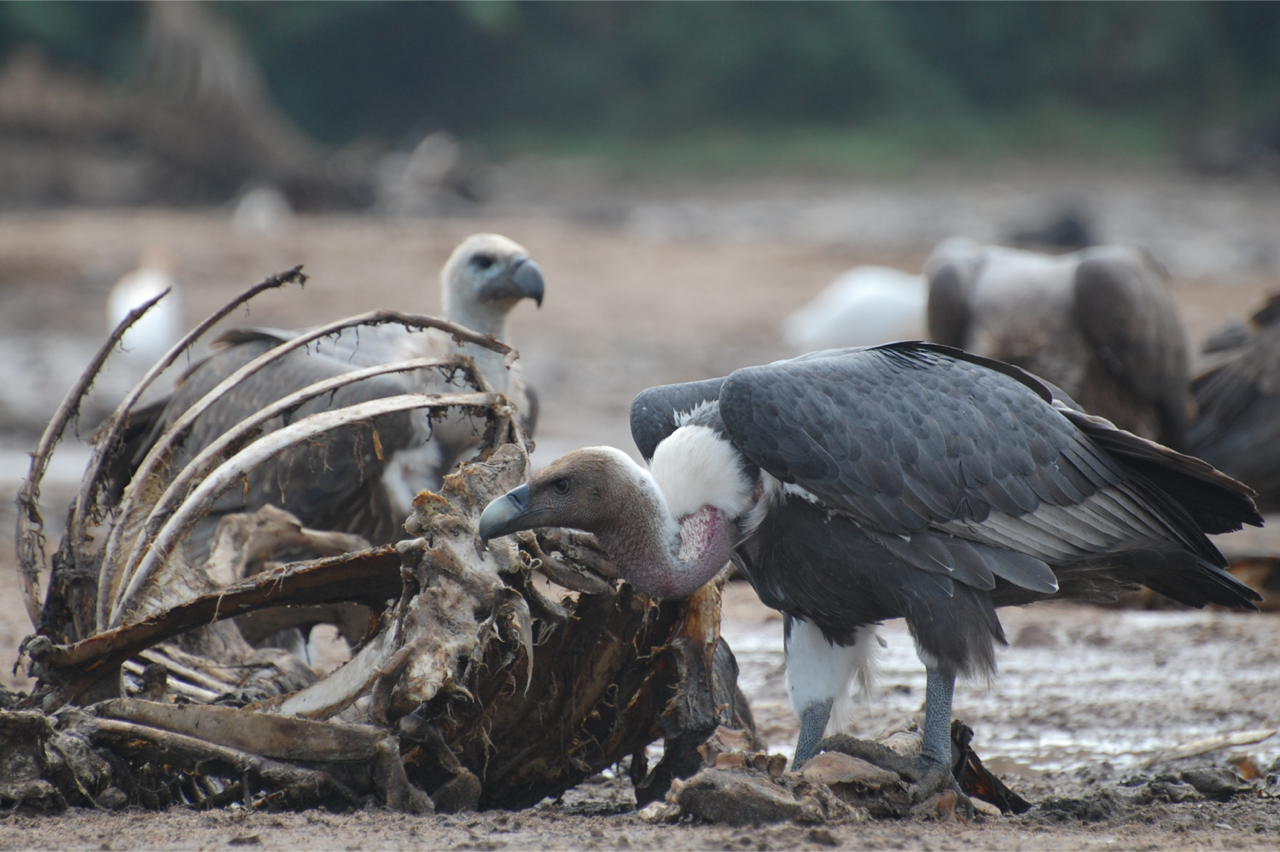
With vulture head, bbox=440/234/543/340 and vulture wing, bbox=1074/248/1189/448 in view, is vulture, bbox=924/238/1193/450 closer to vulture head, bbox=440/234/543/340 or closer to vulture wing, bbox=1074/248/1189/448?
vulture wing, bbox=1074/248/1189/448

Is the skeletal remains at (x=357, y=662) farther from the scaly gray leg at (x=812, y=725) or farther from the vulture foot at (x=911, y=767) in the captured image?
the vulture foot at (x=911, y=767)

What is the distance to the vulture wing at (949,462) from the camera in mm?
3182

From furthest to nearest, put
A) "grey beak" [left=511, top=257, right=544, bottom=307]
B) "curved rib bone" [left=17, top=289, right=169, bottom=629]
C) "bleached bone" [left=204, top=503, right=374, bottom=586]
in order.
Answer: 1. "grey beak" [left=511, top=257, right=544, bottom=307]
2. "bleached bone" [left=204, top=503, right=374, bottom=586]
3. "curved rib bone" [left=17, top=289, right=169, bottom=629]

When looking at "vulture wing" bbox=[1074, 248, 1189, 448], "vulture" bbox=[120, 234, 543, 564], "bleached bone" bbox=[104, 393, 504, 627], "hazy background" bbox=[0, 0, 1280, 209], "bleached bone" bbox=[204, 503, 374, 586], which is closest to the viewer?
"bleached bone" bbox=[104, 393, 504, 627]

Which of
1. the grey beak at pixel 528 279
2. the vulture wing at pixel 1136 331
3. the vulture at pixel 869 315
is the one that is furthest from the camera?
the vulture at pixel 869 315

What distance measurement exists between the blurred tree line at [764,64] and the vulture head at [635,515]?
95.1ft

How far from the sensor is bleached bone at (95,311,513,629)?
10.3ft

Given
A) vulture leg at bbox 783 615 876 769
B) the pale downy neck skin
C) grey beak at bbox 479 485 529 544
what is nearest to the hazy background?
vulture leg at bbox 783 615 876 769

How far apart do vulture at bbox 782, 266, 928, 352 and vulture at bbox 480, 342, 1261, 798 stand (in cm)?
654

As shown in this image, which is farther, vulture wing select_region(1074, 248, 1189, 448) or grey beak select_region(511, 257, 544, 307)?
vulture wing select_region(1074, 248, 1189, 448)

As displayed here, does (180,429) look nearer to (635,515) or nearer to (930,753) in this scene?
(635,515)

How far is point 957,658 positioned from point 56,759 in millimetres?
1970

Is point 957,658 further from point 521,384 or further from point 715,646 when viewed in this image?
point 521,384

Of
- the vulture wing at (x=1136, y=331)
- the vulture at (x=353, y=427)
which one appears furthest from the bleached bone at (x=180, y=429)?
the vulture wing at (x=1136, y=331)
